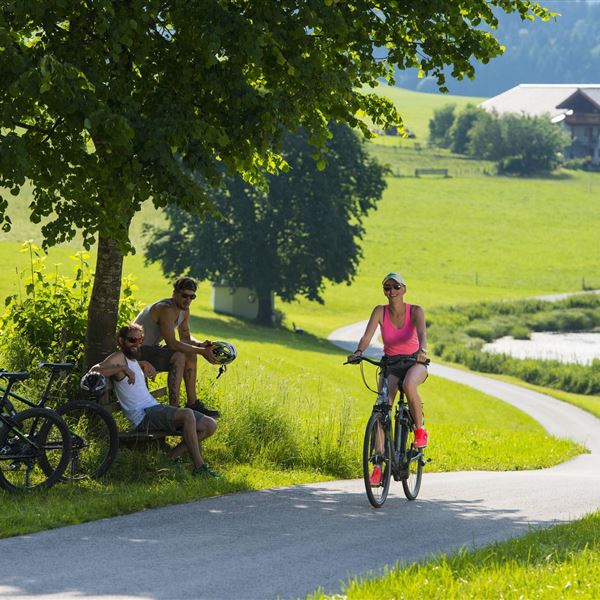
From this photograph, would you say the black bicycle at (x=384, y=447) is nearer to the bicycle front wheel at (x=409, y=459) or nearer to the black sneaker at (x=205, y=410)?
the bicycle front wheel at (x=409, y=459)

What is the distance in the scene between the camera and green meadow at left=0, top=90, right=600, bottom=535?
1216 cm

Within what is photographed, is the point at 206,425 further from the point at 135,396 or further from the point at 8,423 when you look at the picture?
the point at 8,423

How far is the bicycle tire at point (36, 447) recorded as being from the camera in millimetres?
10617

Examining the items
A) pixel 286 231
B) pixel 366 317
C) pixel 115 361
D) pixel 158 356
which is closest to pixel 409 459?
pixel 115 361

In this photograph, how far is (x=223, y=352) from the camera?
1295 cm

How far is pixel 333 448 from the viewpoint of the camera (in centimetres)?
1431

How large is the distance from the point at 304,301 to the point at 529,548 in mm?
65688

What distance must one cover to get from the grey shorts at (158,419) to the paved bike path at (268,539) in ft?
3.07

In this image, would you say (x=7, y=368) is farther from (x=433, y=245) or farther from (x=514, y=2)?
(x=433, y=245)

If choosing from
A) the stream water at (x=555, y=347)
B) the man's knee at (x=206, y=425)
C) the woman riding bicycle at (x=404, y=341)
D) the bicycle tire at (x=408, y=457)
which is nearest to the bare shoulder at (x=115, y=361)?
the man's knee at (x=206, y=425)

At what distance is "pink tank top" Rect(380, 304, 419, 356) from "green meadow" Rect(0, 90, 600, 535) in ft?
6.21

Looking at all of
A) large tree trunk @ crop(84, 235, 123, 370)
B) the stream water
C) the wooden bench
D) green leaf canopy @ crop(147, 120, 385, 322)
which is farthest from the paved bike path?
the wooden bench

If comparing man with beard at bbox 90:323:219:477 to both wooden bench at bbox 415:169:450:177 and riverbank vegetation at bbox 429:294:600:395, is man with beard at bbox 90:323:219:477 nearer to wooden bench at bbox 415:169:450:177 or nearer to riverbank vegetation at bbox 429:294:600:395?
riverbank vegetation at bbox 429:294:600:395

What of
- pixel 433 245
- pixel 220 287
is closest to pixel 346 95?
pixel 220 287
